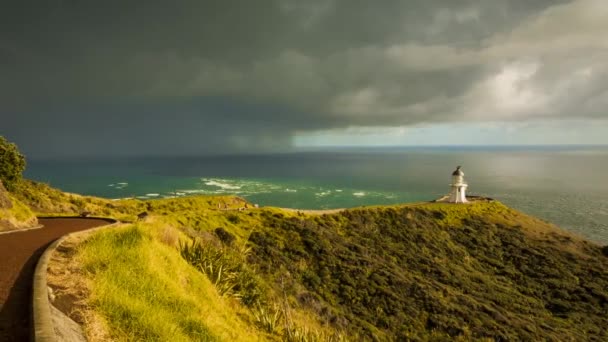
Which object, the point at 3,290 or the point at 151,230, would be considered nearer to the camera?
the point at 3,290

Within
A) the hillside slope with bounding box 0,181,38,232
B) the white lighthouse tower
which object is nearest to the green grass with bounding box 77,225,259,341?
the hillside slope with bounding box 0,181,38,232

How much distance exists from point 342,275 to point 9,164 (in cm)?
3066

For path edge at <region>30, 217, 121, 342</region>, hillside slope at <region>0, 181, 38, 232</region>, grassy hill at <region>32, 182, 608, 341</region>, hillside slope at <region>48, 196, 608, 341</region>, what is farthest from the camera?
hillside slope at <region>0, 181, 38, 232</region>

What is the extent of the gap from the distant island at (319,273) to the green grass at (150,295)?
0.04m

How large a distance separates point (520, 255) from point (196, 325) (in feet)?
151

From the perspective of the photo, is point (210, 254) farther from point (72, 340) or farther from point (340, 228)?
point (340, 228)

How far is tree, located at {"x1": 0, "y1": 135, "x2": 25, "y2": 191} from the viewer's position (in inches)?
1145

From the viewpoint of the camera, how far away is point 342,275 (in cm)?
2681

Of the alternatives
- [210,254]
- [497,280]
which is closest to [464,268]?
[497,280]

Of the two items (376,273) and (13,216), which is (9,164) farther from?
(376,273)

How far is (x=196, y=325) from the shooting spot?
6.73 meters

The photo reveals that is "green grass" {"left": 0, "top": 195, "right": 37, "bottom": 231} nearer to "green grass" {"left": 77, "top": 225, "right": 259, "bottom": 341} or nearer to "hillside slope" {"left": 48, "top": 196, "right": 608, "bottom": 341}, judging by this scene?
"hillside slope" {"left": 48, "top": 196, "right": 608, "bottom": 341}

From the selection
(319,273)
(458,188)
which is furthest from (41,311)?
(458,188)

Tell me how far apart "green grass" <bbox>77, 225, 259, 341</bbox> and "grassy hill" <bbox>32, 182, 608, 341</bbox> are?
1.3 inches
